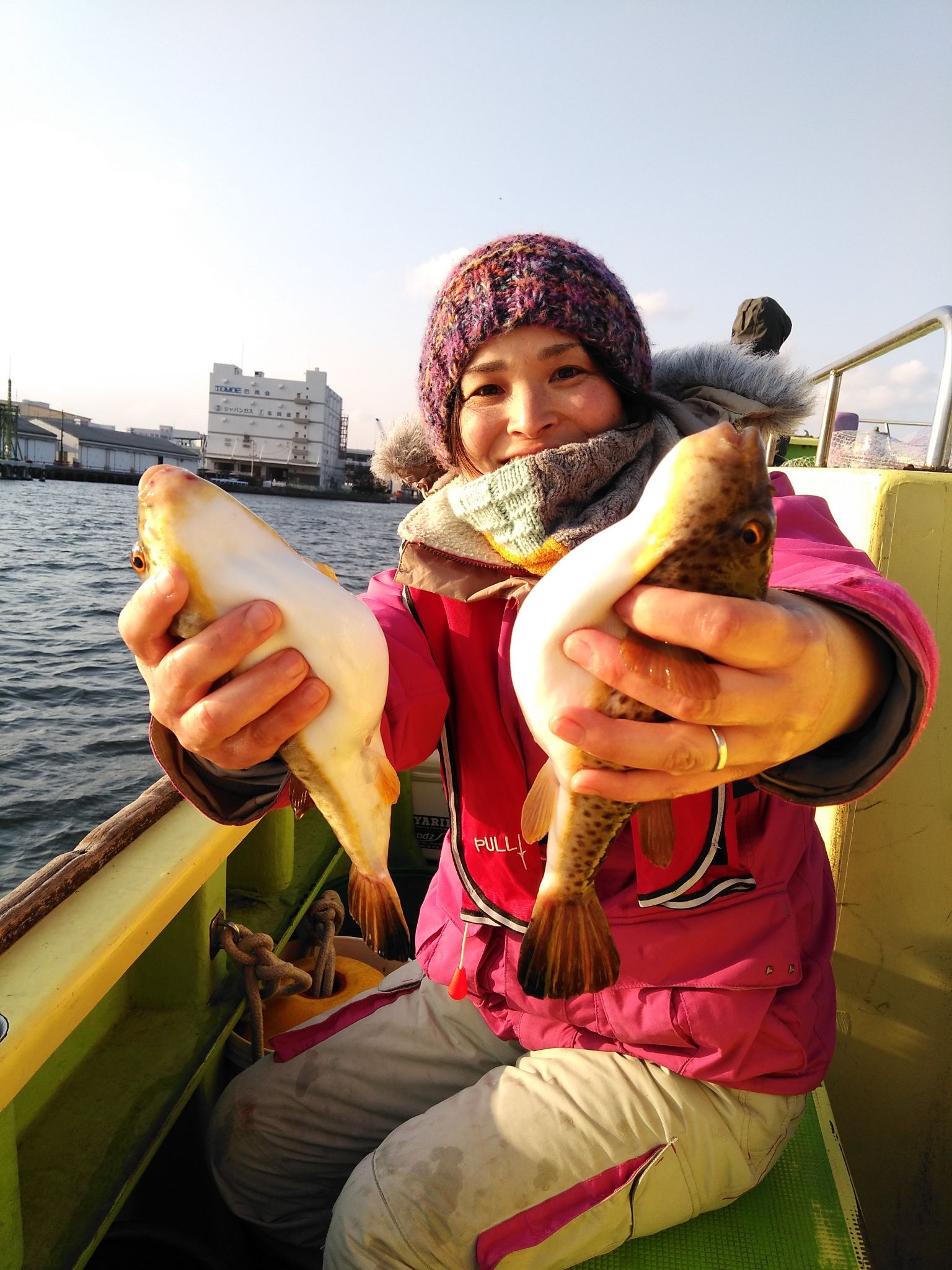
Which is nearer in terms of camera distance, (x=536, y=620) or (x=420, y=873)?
(x=536, y=620)

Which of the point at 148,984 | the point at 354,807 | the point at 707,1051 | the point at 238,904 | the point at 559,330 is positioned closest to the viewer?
the point at 354,807

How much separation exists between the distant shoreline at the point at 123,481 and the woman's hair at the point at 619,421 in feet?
275

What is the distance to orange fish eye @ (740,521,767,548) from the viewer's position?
1.54 meters

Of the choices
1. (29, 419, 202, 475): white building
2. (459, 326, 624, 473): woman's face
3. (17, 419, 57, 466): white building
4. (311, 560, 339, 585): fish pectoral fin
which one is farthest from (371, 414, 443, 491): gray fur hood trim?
(17, 419, 57, 466): white building

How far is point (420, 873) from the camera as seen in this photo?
5.53m

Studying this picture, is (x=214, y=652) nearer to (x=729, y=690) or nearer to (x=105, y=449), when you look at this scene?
(x=729, y=690)

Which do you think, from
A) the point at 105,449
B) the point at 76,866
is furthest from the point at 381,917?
the point at 105,449

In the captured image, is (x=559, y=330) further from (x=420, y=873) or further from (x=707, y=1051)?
(x=420, y=873)

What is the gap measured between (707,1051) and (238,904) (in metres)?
2.78

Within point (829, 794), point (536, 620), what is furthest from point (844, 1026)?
point (536, 620)

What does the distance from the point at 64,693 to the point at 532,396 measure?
48.3ft

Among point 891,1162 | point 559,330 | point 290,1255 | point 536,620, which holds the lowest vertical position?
point 290,1255

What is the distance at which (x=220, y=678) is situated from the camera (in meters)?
1.78

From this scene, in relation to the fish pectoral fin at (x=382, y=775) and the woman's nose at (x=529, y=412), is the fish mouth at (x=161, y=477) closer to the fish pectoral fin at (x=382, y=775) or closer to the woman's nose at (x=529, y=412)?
the fish pectoral fin at (x=382, y=775)
